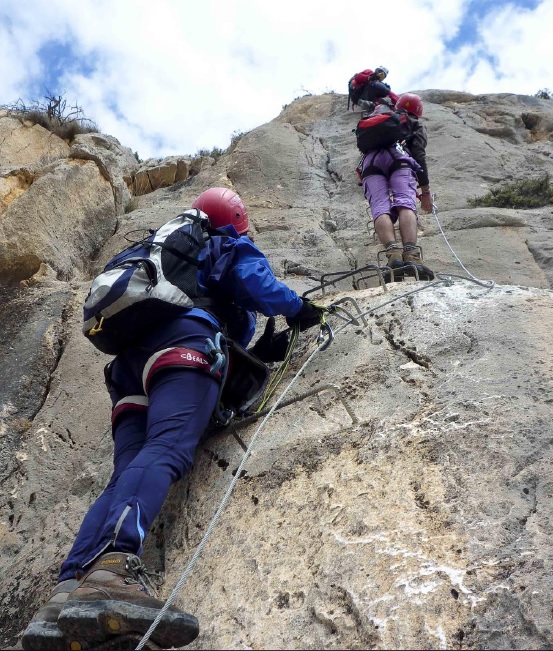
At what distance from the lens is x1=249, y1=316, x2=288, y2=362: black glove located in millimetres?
4547

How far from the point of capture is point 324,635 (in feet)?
7.77

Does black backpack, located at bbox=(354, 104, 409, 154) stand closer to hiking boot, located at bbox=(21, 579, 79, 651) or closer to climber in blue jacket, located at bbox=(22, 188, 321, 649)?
climber in blue jacket, located at bbox=(22, 188, 321, 649)

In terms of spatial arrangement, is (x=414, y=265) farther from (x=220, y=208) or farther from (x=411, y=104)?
(x=411, y=104)

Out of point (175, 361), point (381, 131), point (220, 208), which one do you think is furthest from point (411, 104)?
point (175, 361)

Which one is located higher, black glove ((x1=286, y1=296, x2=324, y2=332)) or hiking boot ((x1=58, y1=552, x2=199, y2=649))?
black glove ((x1=286, y1=296, x2=324, y2=332))

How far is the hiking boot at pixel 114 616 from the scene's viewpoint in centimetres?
228

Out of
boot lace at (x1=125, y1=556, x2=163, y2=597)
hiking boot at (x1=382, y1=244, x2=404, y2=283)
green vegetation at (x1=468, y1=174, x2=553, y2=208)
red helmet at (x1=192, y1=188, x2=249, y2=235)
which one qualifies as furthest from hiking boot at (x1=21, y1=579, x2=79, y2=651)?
green vegetation at (x1=468, y1=174, x2=553, y2=208)

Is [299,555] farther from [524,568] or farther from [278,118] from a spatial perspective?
[278,118]

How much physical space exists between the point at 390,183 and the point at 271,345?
2.82 m

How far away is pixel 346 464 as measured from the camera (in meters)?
3.19

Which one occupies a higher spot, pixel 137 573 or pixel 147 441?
pixel 147 441

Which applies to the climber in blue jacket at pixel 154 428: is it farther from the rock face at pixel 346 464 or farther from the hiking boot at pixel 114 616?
the rock face at pixel 346 464

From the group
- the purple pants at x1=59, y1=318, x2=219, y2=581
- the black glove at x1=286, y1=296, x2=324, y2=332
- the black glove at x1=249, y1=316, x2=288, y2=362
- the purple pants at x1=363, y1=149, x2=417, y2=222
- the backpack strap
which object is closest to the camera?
the purple pants at x1=59, y1=318, x2=219, y2=581

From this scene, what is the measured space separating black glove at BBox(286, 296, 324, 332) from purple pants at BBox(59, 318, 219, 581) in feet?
3.11
